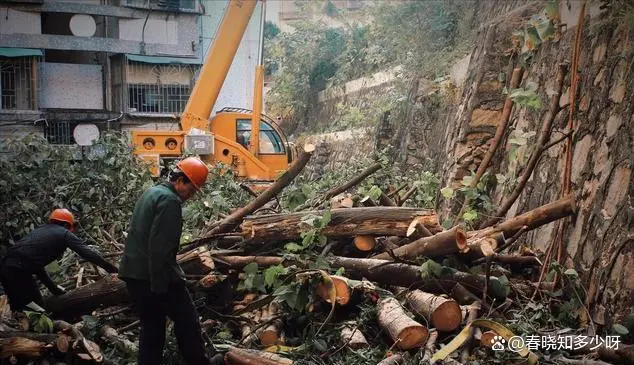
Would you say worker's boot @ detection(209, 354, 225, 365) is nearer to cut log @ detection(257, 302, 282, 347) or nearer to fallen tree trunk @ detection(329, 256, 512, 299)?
cut log @ detection(257, 302, 282, 347)

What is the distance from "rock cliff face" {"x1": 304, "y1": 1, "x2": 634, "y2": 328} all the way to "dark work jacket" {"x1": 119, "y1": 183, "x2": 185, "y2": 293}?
315 cm

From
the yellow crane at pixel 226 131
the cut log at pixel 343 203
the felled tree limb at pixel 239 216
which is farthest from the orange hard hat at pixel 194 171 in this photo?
the yellow crane at pixel 226 131

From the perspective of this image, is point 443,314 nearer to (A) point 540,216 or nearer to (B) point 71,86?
(A) point 540,216

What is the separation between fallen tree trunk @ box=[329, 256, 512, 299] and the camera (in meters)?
5.43

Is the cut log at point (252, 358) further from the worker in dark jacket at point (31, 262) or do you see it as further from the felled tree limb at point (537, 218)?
the worker in dark jacket at point (31, 262)

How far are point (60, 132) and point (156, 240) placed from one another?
1500 cm

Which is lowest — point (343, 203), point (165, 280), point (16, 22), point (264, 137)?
point (165, 280)

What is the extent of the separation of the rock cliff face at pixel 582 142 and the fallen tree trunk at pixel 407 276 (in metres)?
0.81

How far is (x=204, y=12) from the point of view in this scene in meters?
21.1

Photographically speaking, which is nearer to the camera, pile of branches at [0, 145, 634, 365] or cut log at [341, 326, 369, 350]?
pile of branches at [0, 145, 634, 365]

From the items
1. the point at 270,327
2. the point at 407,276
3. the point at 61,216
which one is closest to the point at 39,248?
the point at 61,216

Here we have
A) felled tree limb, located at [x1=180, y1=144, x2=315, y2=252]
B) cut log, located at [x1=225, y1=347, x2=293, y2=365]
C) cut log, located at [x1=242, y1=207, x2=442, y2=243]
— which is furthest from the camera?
felled tree limb, located at [x1=180, y1=144, x2=315, y2=252]

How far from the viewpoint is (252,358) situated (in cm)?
492

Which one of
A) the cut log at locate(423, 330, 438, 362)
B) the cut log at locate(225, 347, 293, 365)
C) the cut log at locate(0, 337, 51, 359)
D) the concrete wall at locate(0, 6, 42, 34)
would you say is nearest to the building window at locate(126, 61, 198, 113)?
the concrete wall at locate(0, 6, 42, 34)
